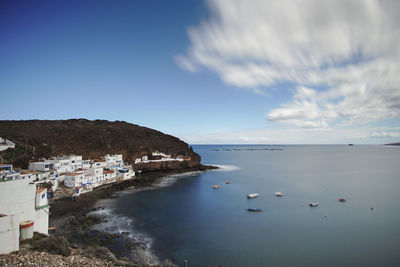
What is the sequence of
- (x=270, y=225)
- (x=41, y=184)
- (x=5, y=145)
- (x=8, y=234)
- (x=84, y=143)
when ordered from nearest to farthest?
(x=8, y=234), (x=270, y=225), (x=41, y=184), (x=5, y=145), (x=84, y=143)

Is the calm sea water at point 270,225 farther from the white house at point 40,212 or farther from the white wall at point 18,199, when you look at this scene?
the white wall at point 18,199

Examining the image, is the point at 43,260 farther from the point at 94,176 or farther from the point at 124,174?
the point at 124,174

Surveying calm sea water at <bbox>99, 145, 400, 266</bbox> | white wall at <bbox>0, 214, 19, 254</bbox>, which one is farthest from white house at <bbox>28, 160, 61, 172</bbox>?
white wall at <bbox>0, 214, 19, 254</bbox>

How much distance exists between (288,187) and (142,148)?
187 feet

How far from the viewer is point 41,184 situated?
40219 millimetres

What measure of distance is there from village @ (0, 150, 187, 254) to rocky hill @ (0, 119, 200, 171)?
3800mm

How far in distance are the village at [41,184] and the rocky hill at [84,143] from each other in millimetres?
3800

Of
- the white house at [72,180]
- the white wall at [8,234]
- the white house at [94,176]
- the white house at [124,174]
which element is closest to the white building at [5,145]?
the white house at [94,176]

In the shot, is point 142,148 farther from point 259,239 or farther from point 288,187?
point 259,239

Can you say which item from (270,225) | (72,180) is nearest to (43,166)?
(72,180)

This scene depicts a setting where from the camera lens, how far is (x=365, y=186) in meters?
55.8

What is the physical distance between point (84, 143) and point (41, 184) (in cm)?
3771

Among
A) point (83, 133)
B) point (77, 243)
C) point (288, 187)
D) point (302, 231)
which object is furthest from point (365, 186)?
point (83, 133)

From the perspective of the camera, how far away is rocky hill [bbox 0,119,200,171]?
5887 centimetres
